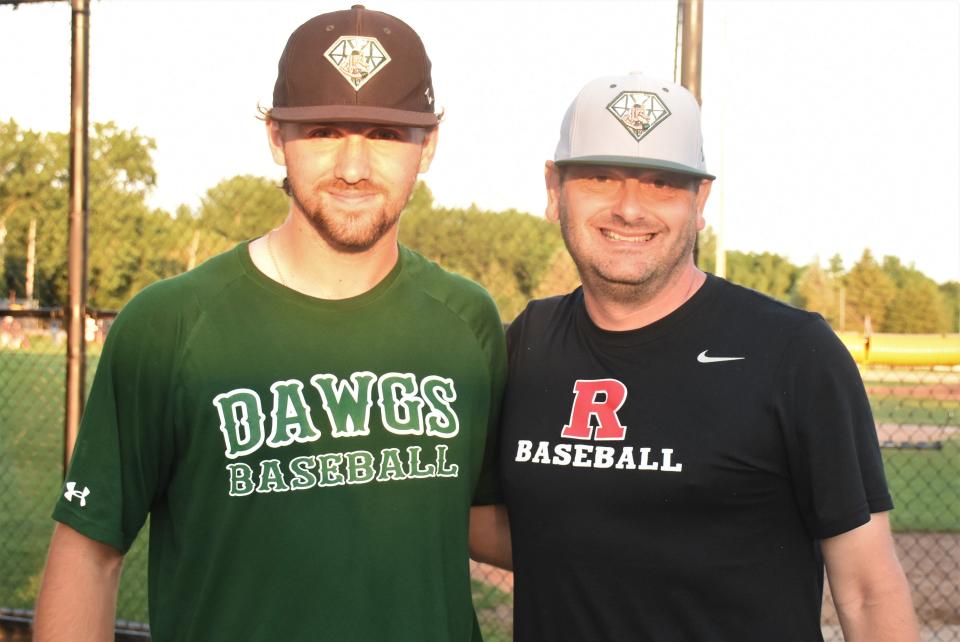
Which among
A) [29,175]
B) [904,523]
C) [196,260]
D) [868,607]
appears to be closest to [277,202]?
[196,260]

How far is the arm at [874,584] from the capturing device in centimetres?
226

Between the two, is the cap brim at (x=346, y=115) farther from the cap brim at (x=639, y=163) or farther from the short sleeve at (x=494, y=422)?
the short sleeve at (x=494, y=422)

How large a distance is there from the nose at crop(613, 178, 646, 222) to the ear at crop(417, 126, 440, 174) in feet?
1.67

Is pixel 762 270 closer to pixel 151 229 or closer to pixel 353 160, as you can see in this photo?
pixel 151 229

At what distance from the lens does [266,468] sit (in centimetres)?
220

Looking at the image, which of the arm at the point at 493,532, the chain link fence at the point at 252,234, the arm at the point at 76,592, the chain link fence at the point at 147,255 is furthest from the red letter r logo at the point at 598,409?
the chain link fence at the point at 147,255

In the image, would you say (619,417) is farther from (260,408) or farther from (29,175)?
(29,175)

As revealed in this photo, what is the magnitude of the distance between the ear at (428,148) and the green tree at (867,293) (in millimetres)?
30623

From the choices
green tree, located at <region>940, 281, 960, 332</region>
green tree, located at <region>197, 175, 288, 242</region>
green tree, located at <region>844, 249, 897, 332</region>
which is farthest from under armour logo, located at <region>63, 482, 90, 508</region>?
green tree, located at <region>844, 249, 897, 332</region>

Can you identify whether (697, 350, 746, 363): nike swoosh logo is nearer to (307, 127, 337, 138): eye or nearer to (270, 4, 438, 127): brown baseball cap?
(270, 4, 438, 127): brown baseball cap

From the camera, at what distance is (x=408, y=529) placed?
7.39ft

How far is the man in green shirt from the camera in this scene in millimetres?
2182

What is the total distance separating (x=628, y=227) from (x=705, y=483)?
698mm

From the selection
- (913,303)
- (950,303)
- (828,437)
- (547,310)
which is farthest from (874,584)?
(913,303)
